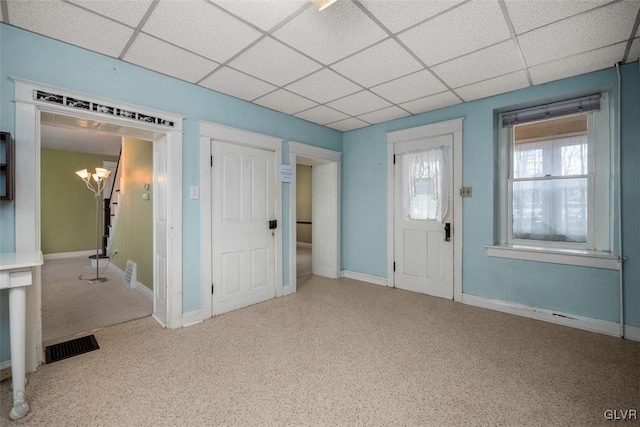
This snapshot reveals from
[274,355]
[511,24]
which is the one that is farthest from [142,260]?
[511,24]

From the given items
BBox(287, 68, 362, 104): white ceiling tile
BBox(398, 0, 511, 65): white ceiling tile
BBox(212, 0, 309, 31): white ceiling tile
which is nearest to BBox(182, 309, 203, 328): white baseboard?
BBox(287, 68, 362, 104): white ceiling tile

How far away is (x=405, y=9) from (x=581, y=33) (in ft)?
4.85

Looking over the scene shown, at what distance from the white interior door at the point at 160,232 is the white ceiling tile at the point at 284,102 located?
1272mm

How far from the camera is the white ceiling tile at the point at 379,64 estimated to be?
237 centimetres

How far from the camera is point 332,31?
2111mm

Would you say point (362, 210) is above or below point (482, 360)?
above

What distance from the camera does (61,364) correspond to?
7.13 feet

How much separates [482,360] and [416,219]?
2.14m

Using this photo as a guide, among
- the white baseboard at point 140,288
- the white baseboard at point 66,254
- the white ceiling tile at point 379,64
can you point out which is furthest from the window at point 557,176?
the white baseboard at point 66,254

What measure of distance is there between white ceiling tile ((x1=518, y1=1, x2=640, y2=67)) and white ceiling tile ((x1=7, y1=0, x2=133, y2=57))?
3.19 meters

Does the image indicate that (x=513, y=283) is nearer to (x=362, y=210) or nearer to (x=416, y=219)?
(x=416, y=219)

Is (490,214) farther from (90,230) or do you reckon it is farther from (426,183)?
(90,230)

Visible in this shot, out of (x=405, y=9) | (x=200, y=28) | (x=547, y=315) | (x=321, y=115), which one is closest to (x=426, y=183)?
(x=321, y=115)

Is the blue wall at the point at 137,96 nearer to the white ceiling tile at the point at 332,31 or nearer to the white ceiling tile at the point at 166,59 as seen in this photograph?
the white ceiling tile at the point at 166,59
